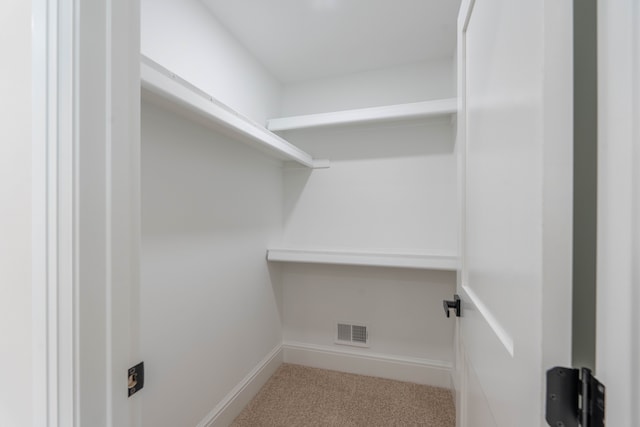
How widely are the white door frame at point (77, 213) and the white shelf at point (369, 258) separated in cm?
149

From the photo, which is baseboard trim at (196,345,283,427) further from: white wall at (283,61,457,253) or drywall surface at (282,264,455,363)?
→ white wall at (283,61,457,253)

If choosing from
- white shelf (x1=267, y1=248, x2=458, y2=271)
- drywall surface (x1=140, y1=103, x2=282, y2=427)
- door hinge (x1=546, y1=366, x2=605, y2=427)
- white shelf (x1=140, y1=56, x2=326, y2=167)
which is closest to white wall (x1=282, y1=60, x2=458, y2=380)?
white shelf (x1=267, y1=248, x2=458, y2=271)

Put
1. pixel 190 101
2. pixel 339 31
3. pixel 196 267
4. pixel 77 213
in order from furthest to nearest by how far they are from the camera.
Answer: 1. pixel 339 31
2. pixel 196 267
3. pixel 190 101
4. pixel 77 213

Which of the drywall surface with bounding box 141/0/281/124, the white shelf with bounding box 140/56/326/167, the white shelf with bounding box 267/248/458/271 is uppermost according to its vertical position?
the drywall surface with bounding box 141/0/281/124

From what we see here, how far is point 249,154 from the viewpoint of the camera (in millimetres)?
1804

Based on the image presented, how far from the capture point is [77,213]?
0.48 m

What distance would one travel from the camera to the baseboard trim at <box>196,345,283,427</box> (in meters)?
1.45

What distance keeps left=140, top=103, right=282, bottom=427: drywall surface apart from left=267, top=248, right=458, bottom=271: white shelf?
0.22m

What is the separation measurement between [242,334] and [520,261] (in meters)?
1.68

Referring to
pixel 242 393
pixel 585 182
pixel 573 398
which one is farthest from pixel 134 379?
pixel 242 393

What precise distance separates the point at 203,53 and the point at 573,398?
1.84 meters

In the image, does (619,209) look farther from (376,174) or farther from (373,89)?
(373,89)
